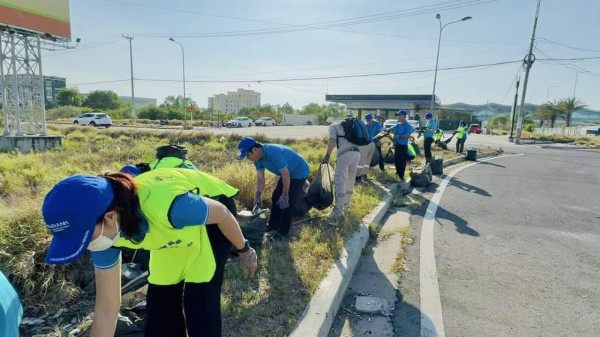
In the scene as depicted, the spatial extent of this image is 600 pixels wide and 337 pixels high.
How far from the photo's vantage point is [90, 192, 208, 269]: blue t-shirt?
1580mm

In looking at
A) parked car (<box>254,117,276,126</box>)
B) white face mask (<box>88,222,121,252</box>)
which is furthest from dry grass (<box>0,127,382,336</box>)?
parked car (<box>254,117,276,126</box>)

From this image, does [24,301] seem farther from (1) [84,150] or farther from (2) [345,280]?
(1) [84,150]

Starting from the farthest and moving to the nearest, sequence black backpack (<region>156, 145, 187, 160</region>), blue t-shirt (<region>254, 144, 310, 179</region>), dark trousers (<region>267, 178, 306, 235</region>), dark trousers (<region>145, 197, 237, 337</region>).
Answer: dark trousers (<region>267, 178, 306, 235</region>)
blue t-shirt (<region>254, 144, 310, 179</region>)
black backpack (<region>156, 145, 187, 160</region>)
dark trousers (<region>145, 197, 237, 337</region>)

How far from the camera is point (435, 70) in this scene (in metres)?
27.0

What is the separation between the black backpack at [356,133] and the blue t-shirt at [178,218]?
3700 mm

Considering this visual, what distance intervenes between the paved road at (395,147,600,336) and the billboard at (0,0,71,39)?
18047mm

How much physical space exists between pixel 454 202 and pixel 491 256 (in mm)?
2643

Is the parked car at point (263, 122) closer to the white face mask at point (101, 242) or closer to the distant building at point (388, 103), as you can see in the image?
the distant building at point (388, 103)

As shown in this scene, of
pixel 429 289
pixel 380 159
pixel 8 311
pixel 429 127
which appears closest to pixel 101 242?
pixel 8 311

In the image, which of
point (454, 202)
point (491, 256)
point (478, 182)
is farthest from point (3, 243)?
point (478, 182)

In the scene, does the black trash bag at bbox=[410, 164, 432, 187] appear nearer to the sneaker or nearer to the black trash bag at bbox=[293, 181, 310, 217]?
the sneaker

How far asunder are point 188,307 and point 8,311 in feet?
3.31

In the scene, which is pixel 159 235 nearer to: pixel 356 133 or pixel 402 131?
pixel 356 133

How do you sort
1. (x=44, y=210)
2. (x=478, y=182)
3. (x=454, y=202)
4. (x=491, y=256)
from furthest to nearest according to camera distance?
(x=478, y=182) → (x=454, y=202) → (x=491, y=256) → (x=44, y=210)
